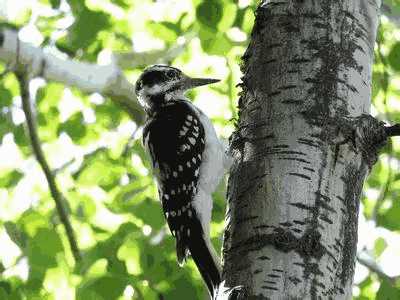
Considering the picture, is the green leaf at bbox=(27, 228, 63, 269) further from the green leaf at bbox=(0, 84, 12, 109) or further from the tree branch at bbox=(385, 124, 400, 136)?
the tree branch at bbox=(385, 124, 400, 136)

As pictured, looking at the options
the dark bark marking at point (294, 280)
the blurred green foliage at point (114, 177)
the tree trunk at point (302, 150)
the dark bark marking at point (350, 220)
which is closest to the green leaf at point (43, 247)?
the blurred green foliage at point (114, 177)

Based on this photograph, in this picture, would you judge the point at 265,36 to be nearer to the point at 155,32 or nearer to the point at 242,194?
the point at 242,194

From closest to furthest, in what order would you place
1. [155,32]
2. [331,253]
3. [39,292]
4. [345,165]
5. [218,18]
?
A: [331,253] < [345,165] < [39,292] < [218,18] < [155,32]

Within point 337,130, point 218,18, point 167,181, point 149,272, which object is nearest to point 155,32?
point 218,18

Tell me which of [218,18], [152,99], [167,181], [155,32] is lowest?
[167,181]

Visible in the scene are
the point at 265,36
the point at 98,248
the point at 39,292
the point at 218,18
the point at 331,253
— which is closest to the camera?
the point at 331,253

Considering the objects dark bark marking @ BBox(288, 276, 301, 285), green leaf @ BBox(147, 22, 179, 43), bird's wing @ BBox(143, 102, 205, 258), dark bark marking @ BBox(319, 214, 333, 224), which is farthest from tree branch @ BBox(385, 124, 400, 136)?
green leaf @ BBox(147, 22, 179, 43)

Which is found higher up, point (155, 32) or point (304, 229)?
point (155, 32)

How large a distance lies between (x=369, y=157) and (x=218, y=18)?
117 inches

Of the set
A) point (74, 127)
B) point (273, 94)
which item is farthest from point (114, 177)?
point (273, 94)

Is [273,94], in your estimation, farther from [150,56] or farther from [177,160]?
[150,56]

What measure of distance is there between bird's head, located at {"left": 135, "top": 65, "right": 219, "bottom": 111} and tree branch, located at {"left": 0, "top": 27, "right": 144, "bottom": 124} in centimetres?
11

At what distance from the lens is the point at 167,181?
4.14 m

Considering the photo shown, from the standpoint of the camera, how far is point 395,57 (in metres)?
4.89
